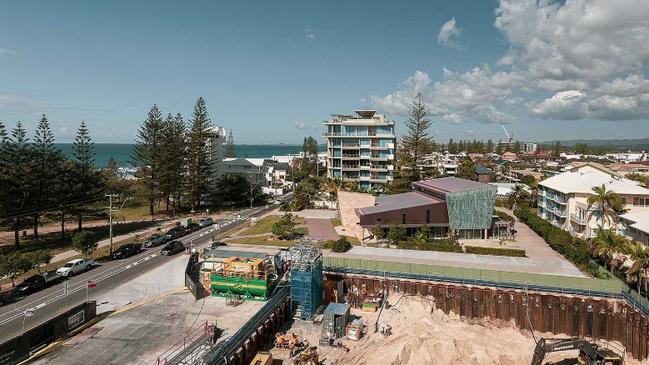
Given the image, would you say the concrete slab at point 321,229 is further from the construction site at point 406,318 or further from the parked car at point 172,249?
the parked car at point 172,249

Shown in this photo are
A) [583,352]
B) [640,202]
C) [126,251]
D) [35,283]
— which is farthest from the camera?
[640,202]

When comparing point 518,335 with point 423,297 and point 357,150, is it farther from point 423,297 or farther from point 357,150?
point 357,150

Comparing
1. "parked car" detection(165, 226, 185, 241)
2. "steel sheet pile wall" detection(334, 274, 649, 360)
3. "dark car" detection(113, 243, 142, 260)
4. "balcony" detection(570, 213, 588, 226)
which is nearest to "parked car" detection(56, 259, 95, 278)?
"dark car" detection(113, 243, 142, 260)

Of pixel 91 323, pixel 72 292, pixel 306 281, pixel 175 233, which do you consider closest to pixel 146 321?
pixel 91 323

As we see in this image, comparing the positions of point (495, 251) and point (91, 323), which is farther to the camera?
point (495, 251)

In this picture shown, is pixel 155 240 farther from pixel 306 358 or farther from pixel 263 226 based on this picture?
pixel 306 358

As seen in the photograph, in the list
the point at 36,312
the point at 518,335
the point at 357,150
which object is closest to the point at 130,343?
the point at 36,312
